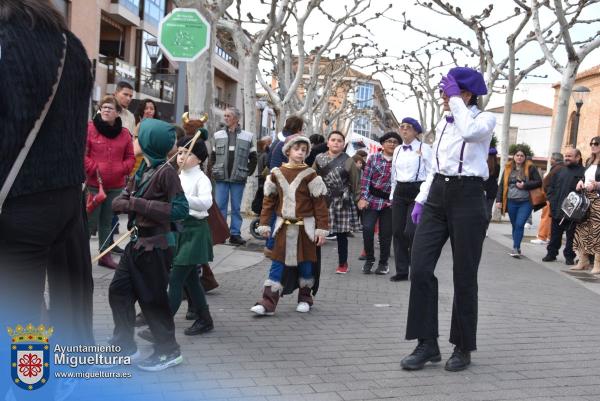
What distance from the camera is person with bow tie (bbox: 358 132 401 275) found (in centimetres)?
913

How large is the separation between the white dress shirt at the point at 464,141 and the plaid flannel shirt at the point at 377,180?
434 cm

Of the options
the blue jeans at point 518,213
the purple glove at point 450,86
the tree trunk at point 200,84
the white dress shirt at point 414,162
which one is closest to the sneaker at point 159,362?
the purple glove at point 450,86

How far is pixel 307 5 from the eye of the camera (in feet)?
67.6

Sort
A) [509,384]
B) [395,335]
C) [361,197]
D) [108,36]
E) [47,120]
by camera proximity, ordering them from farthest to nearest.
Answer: [108,36]
[361,197]
[395,335]
[509,384]
[47,120]

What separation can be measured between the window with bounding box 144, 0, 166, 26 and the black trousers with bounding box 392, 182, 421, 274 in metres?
32.3

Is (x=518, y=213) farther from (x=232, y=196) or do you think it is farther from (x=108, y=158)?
(x=108, y=158)

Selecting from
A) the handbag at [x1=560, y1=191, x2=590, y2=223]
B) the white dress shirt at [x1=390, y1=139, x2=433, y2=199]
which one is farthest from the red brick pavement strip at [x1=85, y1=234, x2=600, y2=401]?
the handbag at [x1=560, y1=191, x2=590, y2=223]

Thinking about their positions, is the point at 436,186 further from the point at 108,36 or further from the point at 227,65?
the point at 227,65

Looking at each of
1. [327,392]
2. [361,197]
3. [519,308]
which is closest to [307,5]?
[361,197]

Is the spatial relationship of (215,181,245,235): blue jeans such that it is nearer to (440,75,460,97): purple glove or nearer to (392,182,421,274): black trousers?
(392,182,421,274): black trousers

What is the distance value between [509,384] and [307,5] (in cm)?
1784

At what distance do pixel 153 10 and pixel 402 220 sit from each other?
1352 inches

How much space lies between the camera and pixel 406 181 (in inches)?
330

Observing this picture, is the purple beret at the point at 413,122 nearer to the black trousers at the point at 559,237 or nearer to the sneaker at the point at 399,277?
the sneaker at the point at 399,277
